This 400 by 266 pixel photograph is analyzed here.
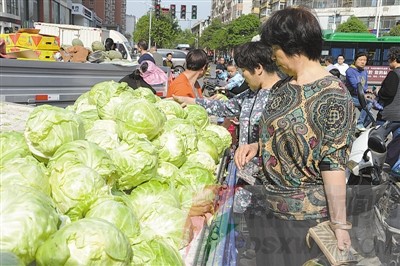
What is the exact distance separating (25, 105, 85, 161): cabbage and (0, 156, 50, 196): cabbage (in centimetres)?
24

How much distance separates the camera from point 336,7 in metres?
59.1

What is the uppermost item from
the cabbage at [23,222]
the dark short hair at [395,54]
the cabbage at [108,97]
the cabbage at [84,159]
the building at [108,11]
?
the building at [108,11]

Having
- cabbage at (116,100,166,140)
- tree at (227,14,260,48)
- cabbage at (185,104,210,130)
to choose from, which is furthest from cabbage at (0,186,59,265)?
tree at (227,14,260,48)

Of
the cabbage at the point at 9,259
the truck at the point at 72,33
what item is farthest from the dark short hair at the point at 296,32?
the truck at the point at 72,33

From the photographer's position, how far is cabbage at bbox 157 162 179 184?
2.60 m

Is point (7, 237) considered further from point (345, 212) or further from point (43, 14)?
point (43, 14)

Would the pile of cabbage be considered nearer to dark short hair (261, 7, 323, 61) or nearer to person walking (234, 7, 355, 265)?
person walking (234, 7, 355, 265)

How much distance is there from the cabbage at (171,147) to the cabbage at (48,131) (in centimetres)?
62

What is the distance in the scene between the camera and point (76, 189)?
184 cm

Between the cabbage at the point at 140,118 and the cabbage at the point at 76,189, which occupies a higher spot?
the cabbage at the point at 140,118

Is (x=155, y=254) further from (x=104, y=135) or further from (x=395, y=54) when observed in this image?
(x=395, y=54)

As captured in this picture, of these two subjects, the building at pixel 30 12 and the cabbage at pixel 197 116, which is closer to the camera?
the cabbage at pixel 197 116

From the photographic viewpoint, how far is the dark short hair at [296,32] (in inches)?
85.5

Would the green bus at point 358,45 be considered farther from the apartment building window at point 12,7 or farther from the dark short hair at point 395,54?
the apartment building window at point 12,7
